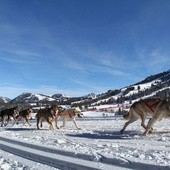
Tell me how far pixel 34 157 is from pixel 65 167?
151 centimetres

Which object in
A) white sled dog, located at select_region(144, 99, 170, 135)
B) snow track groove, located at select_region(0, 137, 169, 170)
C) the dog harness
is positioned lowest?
snow track groove, located at select_region(0, 137, 169, 170)

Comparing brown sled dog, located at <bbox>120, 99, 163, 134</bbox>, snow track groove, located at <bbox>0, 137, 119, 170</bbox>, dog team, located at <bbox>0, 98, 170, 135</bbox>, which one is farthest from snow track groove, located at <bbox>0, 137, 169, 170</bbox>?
brown sled dog, located at <bbox>120, 99, 163, 134</bbox>

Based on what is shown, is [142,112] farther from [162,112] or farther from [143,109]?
→ [162,112]

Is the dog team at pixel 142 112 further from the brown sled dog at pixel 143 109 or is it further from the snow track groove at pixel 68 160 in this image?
the snow track groove at pixel 68 160

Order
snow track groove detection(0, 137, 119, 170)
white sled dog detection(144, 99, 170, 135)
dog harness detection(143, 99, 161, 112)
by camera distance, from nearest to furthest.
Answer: snow track groove detection(0, 137, 119, 170) < white sled dog detection(144, 99, 170, 135) < dog harness detection(143, 99, 161, 112)

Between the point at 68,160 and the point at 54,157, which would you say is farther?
the point at 54,157

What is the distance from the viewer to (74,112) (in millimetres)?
19094

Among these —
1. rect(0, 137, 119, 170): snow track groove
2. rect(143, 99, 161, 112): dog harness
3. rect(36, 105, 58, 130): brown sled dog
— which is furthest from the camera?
rect(36, 105, 58, 130): brown sled dog

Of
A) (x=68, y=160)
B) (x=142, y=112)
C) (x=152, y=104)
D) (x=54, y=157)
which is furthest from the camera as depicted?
(x=142, y=112)

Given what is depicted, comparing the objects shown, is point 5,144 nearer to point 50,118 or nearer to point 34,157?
point 34,157

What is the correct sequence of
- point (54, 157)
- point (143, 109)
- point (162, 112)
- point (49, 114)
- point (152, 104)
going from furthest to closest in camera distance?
point (49, 114), point (143, 109), point (152, 104), point (162, 112), point (54, 157)

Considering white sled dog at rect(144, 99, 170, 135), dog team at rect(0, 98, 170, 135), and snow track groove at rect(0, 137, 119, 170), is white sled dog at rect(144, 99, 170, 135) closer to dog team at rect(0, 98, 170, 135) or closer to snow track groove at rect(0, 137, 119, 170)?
dog team at rect(0, 98, 170, 135)

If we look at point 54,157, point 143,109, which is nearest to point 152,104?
point 143,109

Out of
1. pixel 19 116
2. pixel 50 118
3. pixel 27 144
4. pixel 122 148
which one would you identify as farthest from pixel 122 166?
pixel 19 116
